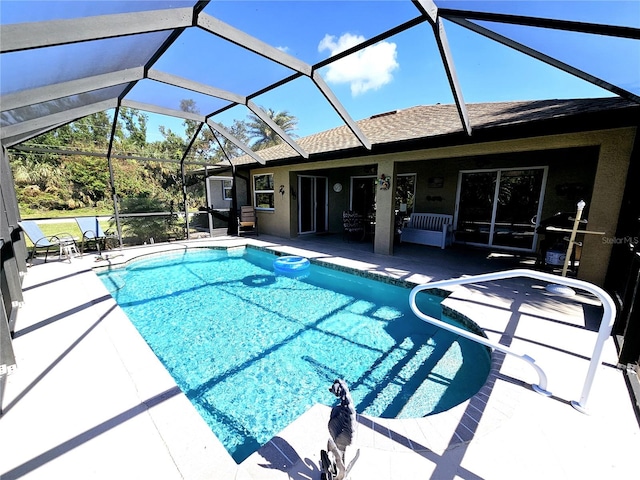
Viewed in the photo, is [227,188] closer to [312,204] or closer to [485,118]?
[312,204]

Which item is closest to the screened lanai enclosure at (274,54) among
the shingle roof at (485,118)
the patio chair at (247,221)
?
the shingle roof at (485,118)

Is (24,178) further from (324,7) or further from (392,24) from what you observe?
(392,24)

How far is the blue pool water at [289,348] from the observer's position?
9.40 ft

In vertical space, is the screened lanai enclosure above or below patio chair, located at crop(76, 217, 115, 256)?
above

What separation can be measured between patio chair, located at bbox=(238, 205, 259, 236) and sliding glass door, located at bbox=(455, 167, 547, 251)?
790 centimetres

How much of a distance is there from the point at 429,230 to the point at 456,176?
6.47ft

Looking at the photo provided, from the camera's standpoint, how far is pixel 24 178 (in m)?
16.0

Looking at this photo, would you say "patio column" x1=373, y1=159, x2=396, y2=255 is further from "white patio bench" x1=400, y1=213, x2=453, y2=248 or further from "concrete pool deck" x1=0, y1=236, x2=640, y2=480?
"concrete pool deck" x1=0, y1=236, x2=640, y2=480

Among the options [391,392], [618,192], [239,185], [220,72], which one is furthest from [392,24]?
[239,185]

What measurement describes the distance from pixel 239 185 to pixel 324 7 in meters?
8.93

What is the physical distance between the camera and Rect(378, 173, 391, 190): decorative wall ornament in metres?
7.34

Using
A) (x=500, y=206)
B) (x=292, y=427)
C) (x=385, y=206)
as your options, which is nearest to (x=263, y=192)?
(x=385, y=206)

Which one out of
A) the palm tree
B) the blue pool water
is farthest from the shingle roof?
the palm tree

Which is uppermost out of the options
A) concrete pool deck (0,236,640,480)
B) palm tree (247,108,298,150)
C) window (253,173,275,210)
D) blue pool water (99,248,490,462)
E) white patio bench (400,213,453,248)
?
palm tree (247,108,298,150)
